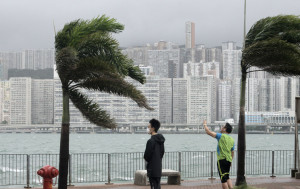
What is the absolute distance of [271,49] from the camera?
55.1ft

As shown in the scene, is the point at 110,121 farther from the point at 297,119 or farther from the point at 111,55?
the point at 297,119

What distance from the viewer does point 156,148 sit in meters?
11.9

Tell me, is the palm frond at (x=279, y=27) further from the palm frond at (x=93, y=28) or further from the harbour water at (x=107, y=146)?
the harbour water at (x=107, y=146)

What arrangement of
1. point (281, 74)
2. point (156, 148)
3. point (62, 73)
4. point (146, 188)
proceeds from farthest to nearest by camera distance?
point (281, 74) < point (146, 188) < point (62, 73) < point (156, 148)

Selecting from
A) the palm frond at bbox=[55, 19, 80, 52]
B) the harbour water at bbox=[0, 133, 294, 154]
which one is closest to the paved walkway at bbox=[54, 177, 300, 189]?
the palm frond at bbox=[55, 19, 80, 52]

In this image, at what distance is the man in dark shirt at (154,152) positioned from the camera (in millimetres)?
11766

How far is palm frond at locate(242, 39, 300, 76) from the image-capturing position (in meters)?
16.8

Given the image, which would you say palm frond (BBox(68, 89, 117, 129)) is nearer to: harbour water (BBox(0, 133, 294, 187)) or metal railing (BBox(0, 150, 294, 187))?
metal railing (BBox(0, 150, 294, 187))

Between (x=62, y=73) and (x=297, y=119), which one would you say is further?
(x=297, y=119)

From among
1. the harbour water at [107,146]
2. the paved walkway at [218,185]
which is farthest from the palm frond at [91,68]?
the harbour water at [107,146]

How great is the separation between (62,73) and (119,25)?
2022mm

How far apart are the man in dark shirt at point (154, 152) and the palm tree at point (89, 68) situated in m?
2.57

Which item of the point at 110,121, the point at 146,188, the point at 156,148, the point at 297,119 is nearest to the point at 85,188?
the point at 146,188

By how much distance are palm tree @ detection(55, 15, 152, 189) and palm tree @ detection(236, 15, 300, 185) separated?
12.3 feet
